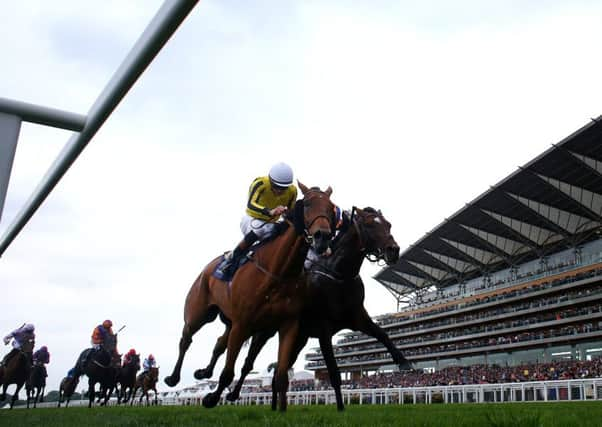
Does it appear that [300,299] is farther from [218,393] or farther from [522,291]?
[522,291]

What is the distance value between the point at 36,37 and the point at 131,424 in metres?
3.42

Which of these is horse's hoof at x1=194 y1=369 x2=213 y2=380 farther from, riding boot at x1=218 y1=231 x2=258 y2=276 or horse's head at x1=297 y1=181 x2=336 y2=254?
horse's head at x1=297 y1=181 x2=336 y2=254

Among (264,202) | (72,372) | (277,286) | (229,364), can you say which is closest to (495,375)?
(72,372)

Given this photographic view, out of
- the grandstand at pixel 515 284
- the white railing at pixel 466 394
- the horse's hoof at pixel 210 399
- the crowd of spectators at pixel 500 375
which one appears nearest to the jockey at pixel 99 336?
the white railing at pixel 466 394

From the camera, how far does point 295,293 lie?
5816 mm

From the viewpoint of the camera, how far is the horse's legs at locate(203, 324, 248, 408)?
5398 millimetres

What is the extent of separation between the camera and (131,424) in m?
4.29

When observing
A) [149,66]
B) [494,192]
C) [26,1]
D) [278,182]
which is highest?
[494,192]

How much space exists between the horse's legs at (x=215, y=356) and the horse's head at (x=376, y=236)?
6.68 ft

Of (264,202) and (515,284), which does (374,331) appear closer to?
(264,202)

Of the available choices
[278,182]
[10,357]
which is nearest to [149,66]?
[278,182]

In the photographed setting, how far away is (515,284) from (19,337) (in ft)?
167

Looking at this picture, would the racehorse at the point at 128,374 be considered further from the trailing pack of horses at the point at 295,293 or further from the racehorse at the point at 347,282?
the racehorse at the point at 347,282

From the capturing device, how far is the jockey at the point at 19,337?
14266mm
